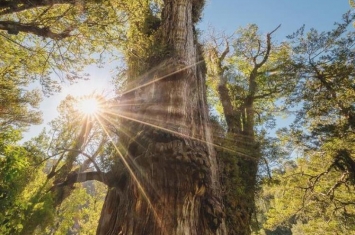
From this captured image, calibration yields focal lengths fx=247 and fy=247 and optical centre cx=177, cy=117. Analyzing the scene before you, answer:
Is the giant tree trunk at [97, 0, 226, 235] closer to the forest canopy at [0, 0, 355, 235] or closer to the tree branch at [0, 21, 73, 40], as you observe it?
the forest canopy at [0, 0, 355, 235]

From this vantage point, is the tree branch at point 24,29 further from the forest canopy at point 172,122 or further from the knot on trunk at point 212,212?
the knot on trunk at point 212,212

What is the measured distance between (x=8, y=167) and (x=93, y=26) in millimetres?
3918

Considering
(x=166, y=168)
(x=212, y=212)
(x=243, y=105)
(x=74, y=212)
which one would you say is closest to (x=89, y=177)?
(x=166, y=168)

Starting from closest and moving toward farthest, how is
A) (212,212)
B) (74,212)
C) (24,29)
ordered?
1. (212,212)
2. (24,29)
3. (74,212)

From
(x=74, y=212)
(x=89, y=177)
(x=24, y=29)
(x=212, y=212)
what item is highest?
(x=24, y=29)

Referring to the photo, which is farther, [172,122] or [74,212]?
[74,212]

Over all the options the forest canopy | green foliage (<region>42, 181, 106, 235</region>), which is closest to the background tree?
the forest canopy

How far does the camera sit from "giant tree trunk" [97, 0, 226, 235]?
3580mm

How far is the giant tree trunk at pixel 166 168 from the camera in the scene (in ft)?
11.7

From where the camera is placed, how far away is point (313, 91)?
9484mm

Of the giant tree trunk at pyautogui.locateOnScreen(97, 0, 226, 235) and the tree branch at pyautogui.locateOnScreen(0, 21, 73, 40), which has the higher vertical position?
the tree branch at pyautogui.locateOnScreen(0, 21, 73, 40)

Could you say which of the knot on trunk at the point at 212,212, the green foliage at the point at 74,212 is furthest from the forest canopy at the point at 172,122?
the green foliage at the point at 74,212

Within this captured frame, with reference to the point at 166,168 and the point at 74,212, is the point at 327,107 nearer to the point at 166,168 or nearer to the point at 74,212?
the point at 166,168

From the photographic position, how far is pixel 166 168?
3889 mm
